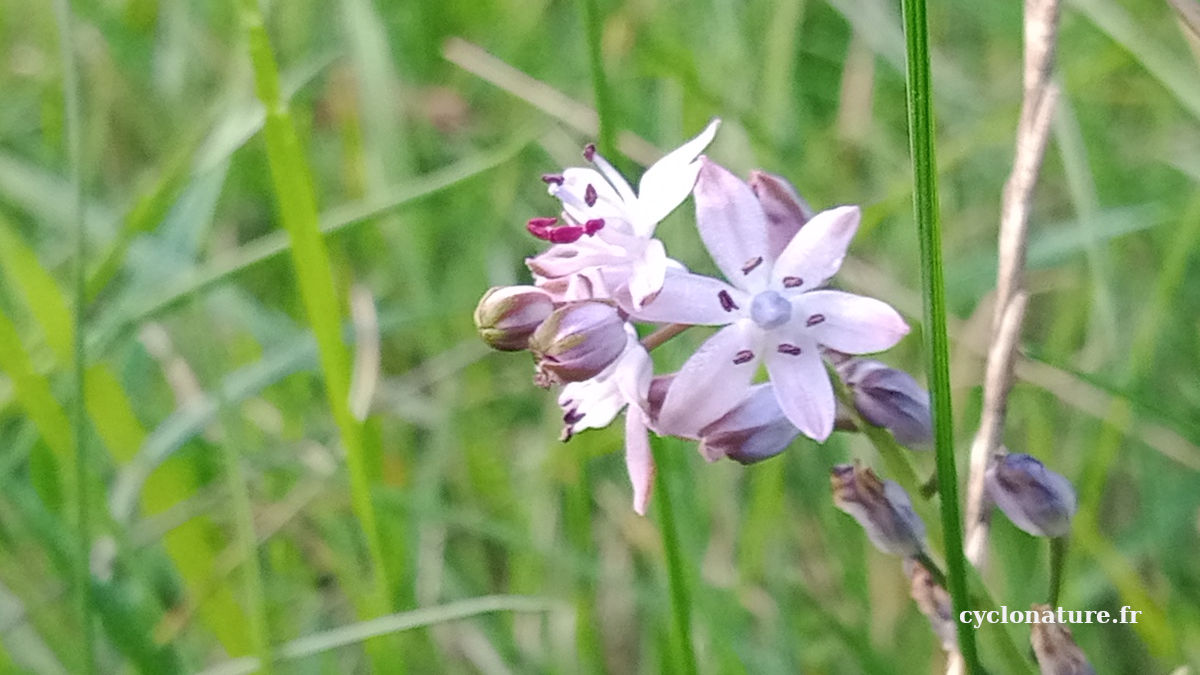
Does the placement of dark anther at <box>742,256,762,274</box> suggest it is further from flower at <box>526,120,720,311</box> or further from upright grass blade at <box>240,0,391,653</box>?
upright grass blade at <box>240,0,391,653</box>

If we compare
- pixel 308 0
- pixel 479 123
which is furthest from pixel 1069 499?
pixel 308 0

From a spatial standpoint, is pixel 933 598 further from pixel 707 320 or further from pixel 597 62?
pixel 597 62

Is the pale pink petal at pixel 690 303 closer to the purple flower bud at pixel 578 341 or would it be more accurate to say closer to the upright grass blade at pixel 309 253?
the purple flower bud at pixel 578 341

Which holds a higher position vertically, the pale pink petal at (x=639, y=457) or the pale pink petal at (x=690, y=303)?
the pale pink petal at (x=690, y=303)

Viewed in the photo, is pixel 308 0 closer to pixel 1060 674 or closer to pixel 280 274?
pixel 280 274

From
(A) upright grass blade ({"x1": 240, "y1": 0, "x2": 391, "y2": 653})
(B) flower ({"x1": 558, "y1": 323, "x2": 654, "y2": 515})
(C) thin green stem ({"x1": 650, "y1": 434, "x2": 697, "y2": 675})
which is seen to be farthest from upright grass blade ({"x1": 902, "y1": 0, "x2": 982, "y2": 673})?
(A) upright grass blade ({"x1": 240, "y1": 0, "x2": 391, "y2": 653})

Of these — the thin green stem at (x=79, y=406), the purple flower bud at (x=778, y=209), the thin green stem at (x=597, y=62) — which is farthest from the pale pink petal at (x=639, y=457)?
the thin green stem at (x=79, y=406)
